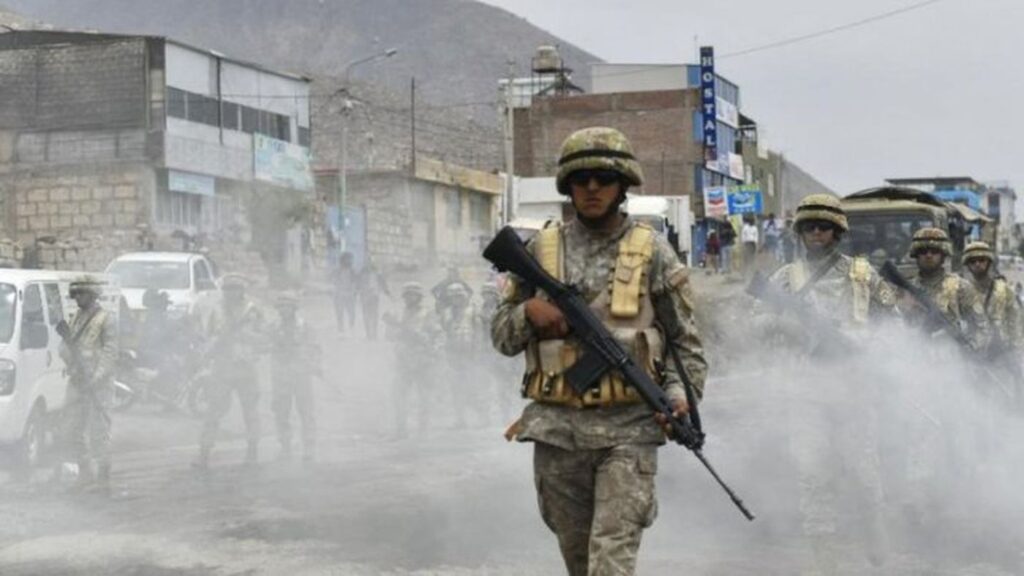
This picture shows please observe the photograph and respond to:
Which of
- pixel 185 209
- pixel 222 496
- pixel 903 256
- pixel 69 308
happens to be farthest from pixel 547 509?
pixel 185 209

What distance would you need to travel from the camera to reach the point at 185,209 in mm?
37062

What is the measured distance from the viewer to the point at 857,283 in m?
7.62

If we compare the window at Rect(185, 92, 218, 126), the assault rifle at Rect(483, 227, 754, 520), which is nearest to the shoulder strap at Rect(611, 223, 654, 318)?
the assault rifle at Rect(483, 227, 754, 520)

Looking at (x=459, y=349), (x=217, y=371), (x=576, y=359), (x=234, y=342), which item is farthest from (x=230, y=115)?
(x=576, y=359)

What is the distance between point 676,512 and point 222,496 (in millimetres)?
3298

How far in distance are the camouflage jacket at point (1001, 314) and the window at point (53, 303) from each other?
298 inches

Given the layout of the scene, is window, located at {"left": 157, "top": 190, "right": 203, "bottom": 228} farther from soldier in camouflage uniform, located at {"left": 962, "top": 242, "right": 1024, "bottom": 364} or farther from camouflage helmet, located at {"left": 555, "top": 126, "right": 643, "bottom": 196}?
camouflage helmet, located at {"left": 555, "top": 126, "right": 643, "bottom": 196}

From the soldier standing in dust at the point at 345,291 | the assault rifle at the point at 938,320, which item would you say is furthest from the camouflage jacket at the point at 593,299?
the soldier standing in dust at the point at 345,291

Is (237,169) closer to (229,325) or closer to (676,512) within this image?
(229,325)

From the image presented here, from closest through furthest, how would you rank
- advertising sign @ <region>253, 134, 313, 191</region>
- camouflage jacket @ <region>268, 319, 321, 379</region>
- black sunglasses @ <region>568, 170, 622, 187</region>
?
1. black sunglasses @ <region>568, 170, 622, 187</region>
2. camouflage jacket @ <region>268, 319, 321, 379</region>
3. advertising sign @ <region>253, 134, 313, 191</region>

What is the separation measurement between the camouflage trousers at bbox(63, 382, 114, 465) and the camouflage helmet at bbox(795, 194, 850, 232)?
5.79 meters

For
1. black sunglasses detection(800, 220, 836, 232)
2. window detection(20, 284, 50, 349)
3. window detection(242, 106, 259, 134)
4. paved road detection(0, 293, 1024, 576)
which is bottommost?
paved road detection(0, 293, 1024, 576)

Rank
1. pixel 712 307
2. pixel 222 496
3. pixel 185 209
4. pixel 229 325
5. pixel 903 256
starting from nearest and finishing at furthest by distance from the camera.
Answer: pixel 222 496 < pixel 229 325 < pixel 903 256 < pixel 712 307 < pixel 185 209

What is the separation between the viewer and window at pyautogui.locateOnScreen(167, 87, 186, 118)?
37219 mm
